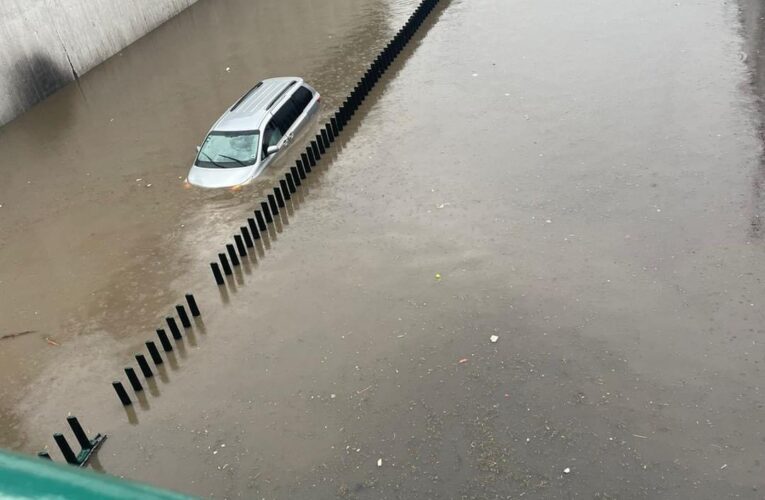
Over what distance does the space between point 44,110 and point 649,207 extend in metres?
17.1

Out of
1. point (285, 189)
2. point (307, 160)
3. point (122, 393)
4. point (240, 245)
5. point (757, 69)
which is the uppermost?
point (307, 160)

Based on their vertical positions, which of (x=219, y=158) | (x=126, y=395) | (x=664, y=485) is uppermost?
(x=219, y=158)

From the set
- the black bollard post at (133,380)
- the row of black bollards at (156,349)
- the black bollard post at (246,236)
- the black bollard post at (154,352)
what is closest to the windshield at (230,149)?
the black bollard post at (246,236)

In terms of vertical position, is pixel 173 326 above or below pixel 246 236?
below

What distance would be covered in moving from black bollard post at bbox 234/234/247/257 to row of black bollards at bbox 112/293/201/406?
1.41 m

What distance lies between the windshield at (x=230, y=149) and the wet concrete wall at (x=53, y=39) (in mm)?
8377

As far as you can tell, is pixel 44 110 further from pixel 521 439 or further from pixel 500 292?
pixel 521 439

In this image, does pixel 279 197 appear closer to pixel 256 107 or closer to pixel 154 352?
pixel 256 107

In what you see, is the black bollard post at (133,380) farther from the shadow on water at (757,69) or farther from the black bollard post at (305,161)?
the shadow on water at (757,69)

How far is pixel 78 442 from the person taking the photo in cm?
897

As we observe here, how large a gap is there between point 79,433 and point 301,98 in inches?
373

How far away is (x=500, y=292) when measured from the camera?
10.3 meters

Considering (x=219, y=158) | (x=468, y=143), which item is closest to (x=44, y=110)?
(x=219, y=158)

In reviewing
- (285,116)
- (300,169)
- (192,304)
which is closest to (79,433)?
(192,304)
